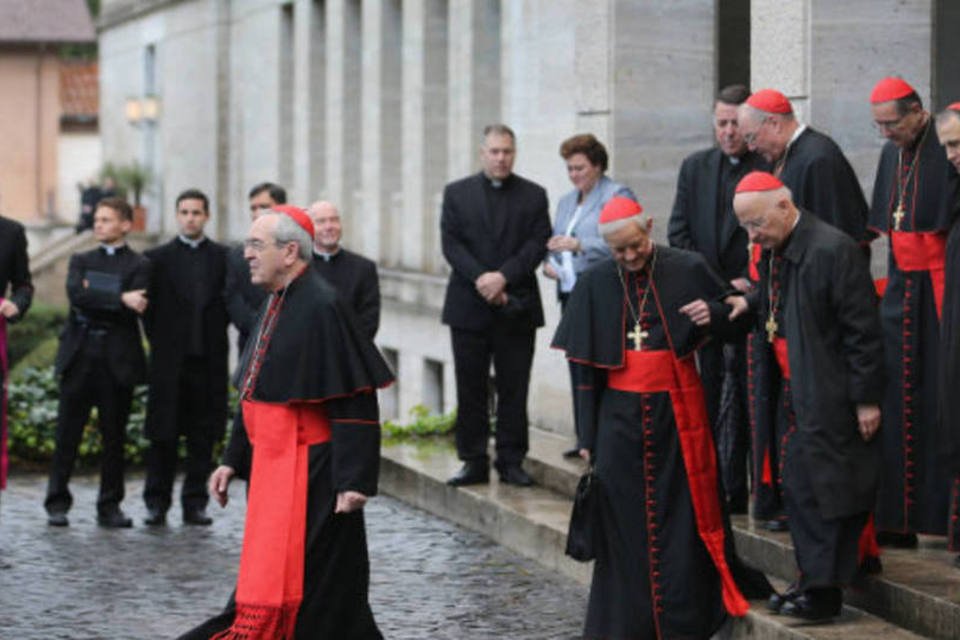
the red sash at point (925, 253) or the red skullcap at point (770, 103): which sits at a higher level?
the red skullcap at point (770, 103)

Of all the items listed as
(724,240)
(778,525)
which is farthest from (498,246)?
(778,525)

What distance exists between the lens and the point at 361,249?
26750 mm

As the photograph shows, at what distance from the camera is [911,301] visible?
35.8 ft

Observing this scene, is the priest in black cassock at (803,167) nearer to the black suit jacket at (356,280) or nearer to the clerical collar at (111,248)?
the black suit jacket at (356,280)

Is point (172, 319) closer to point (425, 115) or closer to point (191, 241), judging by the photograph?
point (191, 241)

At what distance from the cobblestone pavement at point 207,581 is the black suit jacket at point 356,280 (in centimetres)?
129

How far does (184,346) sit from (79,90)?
56278 millimetres

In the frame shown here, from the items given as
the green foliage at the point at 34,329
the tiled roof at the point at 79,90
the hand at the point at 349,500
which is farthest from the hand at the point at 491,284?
the tiled roof at the point at 79,90

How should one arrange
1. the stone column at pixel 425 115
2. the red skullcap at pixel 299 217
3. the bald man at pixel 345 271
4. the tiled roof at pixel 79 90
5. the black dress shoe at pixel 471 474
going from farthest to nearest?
1. the tiled roof at pixel 79 90
2. the stone column at pixel 425 115
3. the black dress shoe at pixel 471 474
4. the bald man at pixel 345 271
5. the red skullcap at pixel 299 217

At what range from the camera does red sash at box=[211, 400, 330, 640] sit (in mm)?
9641

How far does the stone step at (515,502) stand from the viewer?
10.6m

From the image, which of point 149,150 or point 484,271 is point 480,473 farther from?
point 149,150

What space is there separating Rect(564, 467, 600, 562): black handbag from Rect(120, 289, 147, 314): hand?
4.45 metres

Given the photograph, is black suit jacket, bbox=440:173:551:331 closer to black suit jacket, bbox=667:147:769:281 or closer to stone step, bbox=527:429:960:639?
black suit jacket, bbox=667:147:769:281
